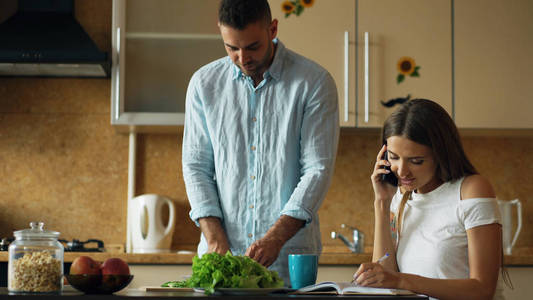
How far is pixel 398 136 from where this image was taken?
69.1 inches

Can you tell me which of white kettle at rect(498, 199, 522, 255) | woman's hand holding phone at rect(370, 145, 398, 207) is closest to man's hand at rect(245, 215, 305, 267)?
woman's hand holding phone at rect(370, 145, 398, 207)

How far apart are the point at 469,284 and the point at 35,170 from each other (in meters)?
2.36

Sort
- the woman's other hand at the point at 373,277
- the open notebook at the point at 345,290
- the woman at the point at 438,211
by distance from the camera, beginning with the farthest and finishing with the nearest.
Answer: the woman at the point at 438,211 → the woman's other hand at the point at 373,277 → the open notebook at the point at 345,290

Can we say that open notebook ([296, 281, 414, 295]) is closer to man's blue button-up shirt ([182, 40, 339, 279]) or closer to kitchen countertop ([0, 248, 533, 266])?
man's blue button-up shirt ([182, 40, 339, 279])

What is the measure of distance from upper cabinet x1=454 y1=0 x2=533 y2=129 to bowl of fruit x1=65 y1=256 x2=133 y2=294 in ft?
6.96

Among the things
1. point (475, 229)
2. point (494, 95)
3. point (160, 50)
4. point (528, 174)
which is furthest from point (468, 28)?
point (475, 229)

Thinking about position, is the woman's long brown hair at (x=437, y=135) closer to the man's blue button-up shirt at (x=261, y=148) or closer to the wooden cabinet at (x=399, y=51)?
the man's blue button-up shirt at (x=261, y=148)

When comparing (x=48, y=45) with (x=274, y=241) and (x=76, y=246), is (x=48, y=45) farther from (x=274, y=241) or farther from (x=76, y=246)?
(x=274, y=241)

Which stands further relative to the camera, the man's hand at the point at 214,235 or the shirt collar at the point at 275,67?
the shirt collar at the point at 275,67

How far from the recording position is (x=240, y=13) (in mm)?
1761

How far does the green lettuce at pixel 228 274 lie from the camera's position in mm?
1215

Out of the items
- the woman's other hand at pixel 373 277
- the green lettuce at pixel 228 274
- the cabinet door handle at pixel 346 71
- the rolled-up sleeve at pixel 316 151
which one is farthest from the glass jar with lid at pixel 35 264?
the cabinet door handle at pixel 346 71

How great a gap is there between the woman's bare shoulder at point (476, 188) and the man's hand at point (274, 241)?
42 centimetres

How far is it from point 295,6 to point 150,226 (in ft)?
3.84
